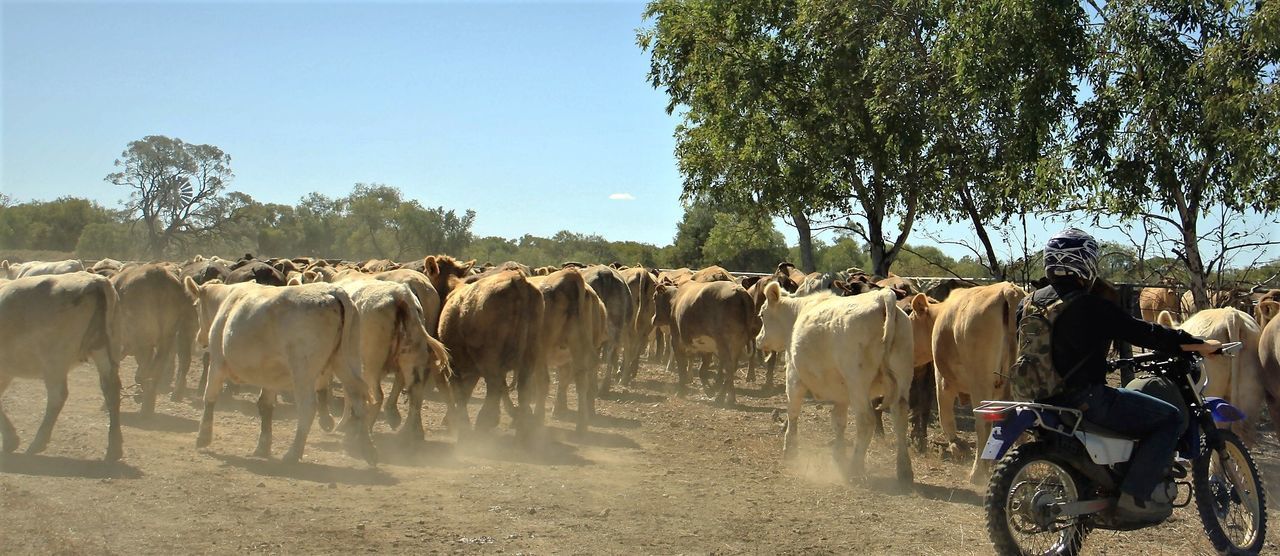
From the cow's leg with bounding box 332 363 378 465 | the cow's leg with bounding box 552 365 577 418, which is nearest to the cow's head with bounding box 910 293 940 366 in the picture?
the cow's leg with bounding box 552 365 577 418

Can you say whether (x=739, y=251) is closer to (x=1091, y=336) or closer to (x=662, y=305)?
(x=662, y=305)

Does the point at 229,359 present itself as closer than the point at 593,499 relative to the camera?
No

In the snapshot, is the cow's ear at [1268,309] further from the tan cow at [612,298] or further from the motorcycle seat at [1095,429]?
the tan cow at [612,298]

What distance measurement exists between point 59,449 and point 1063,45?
45.3ft

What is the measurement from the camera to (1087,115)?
14648 millimetres

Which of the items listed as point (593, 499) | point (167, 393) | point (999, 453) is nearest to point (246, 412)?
point (167, 393)

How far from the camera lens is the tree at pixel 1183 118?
11.7 metres

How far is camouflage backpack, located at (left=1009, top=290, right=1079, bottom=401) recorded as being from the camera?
229 inches

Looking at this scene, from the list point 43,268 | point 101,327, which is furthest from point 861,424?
point 43,268

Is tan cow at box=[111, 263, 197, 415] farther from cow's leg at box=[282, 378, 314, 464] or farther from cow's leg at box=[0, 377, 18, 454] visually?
cow's leg at box=[282, 378, 314, 464]

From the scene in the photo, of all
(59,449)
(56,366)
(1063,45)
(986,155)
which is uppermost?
(1063,45)

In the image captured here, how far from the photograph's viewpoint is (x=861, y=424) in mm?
8836

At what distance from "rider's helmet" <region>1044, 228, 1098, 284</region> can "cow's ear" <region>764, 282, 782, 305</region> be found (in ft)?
15.0

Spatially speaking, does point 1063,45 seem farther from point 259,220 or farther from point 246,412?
point 259,220
